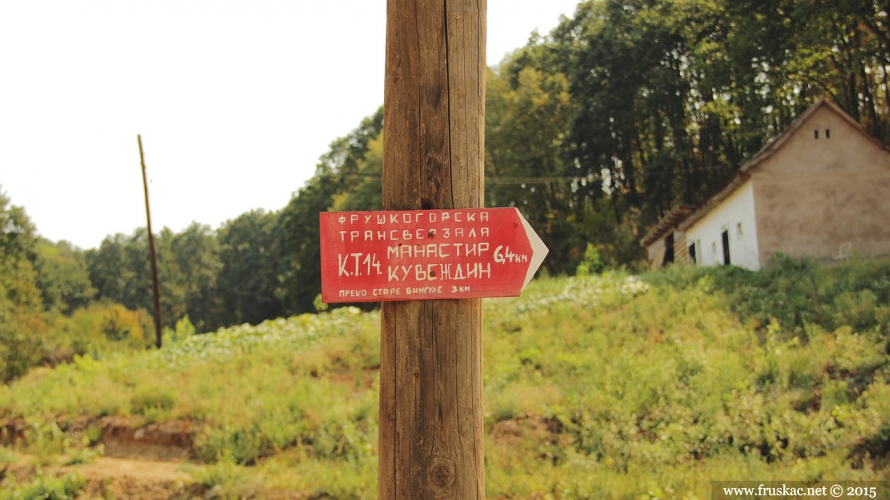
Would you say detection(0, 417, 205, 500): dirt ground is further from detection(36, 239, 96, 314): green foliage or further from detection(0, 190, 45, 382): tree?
detection(36, 239, 96, 314): green foliage

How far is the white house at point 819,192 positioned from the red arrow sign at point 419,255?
18.9 m

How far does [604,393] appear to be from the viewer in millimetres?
11633

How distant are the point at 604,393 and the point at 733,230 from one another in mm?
12641

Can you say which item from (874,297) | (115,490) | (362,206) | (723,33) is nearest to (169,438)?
(115,490)

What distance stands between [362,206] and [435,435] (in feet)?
140

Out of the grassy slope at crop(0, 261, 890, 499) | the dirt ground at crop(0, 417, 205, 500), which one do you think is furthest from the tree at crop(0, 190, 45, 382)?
the dirt ground at crop(0, 417, 205, 500)

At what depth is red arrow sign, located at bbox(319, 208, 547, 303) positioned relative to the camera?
2666 millimetres

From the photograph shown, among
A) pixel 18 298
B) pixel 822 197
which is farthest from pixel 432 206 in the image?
pixel 18 298

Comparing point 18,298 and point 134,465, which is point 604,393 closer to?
point 134,465

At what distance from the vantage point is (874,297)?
1334 cm

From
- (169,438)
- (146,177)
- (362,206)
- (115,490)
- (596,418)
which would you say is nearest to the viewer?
(115,490)

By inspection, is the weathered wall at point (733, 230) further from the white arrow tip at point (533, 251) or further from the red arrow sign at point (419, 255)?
the red arrow sign at point (419, 255)

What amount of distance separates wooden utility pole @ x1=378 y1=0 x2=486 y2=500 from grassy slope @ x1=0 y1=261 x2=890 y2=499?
5.94m

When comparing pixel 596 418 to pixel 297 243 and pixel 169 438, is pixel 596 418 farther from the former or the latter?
pixel 297 243
